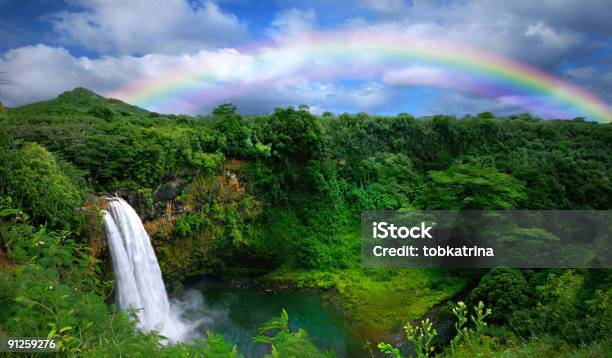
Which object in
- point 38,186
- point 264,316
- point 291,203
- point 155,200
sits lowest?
point 264,316

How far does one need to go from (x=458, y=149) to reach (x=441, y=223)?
941 cm

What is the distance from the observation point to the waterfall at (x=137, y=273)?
35.0ft

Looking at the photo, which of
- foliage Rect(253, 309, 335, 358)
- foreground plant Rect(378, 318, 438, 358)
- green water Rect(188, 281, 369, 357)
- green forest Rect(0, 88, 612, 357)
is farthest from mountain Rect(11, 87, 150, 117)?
foreground plant Rect(378, 318, 438, 358)

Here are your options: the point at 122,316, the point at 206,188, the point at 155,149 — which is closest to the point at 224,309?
the point at 206,188

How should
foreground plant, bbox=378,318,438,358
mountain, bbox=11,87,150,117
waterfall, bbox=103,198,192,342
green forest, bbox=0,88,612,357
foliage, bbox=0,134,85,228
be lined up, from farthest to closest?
1. mountain, bbox=11,87,150,117
2. waterfall, bbox=103,198,192,342
3. foliage, bbox=0,134,85,228
4. green forest, bbox=0,88,612,357
5. foreground plant, bbox=378,318,438,358

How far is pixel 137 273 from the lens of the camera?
11375mm

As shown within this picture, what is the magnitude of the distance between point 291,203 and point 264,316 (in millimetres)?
5501

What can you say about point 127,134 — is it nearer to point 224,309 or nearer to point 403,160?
point 224,309

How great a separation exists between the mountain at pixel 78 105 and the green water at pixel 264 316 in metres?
7.65

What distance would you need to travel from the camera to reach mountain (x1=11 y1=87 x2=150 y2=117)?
16312 millimetres

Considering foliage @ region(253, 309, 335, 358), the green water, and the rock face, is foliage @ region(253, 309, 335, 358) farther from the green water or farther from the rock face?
the rock face

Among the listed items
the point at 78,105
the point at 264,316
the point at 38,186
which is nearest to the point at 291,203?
the point at 264,316

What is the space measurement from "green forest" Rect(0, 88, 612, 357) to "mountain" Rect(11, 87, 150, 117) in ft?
0.44

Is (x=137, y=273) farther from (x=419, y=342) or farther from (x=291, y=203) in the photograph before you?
(x=419, y=342)
